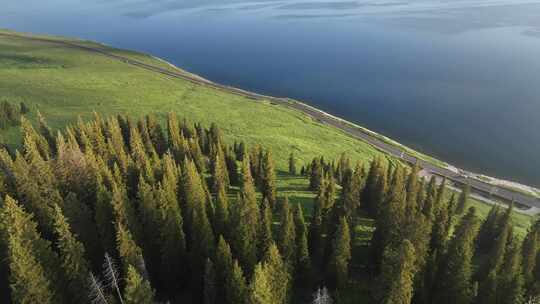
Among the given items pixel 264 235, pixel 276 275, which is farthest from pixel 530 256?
pixel 276 275

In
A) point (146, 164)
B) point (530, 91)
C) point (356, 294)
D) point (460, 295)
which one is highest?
point (530, 91)

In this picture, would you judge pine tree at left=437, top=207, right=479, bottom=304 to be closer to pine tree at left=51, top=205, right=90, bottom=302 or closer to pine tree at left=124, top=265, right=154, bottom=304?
pine tree at left=124, top=265, right=154, bottom=304

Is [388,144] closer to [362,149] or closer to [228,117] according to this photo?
[362,149]

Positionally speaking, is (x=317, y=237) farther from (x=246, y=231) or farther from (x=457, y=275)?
(x=457, y=275)

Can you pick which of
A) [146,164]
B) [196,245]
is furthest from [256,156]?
[196,245]

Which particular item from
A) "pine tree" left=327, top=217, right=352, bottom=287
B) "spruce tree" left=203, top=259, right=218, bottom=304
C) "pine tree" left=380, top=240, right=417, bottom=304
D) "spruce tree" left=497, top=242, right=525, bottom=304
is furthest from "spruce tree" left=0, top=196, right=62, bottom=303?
"spruce tree" left=497, top=242, right=525, bottom=304

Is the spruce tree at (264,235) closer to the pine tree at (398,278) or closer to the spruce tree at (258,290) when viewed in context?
the spruce tree at (258,290)

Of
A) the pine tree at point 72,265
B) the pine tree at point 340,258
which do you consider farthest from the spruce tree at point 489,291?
the pine tree at point 72,265
